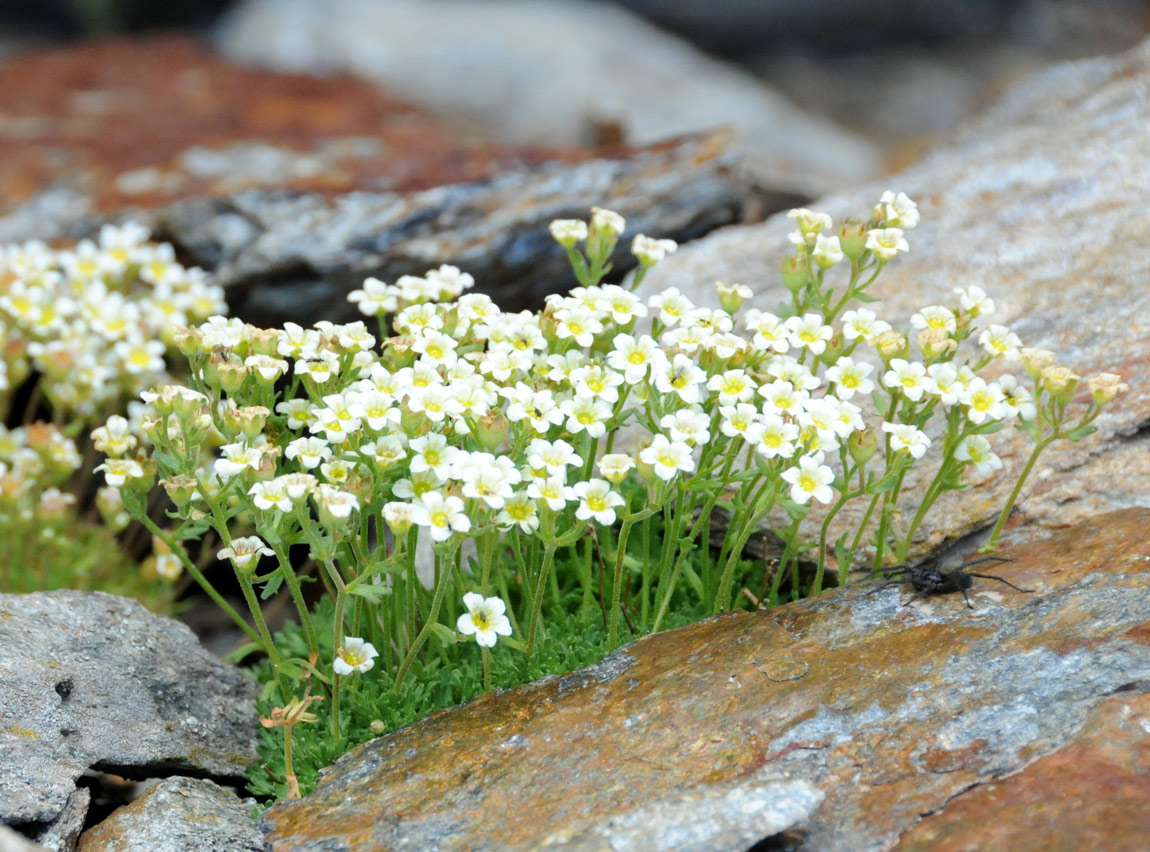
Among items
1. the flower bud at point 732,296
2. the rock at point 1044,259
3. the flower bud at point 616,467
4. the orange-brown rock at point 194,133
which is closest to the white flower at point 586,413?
the flower bud at point 616,467

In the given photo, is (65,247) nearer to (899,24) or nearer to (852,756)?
(852,756)

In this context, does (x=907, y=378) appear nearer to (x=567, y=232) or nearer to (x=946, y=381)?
(x=946, y=381)

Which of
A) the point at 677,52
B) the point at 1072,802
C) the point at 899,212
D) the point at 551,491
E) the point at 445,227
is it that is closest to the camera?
the point at 1072,802

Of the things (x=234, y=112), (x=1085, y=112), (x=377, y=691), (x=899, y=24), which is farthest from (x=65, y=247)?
(x=899, y=24)

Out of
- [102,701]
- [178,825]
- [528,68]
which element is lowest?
[178,825]

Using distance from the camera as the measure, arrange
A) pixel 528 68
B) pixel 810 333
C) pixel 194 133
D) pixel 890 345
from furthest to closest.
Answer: pixel 528 68 → pixel 194 133 → pixel 810 333 → pixel 890 345

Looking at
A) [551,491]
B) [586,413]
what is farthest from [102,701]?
[586,413]

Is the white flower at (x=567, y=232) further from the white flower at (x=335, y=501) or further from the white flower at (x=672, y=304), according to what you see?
the white flower at (x=335, y=501)
